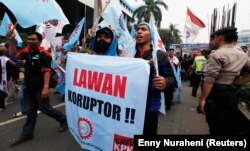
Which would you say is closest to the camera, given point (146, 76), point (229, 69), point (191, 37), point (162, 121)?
point (146, 76)

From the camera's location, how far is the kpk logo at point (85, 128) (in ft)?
10.4

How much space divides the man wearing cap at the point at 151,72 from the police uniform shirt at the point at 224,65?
22.6 inches

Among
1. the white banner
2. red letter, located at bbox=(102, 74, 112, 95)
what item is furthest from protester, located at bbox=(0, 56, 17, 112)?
red letter, located at bbox=(102, 74, 112, 95)

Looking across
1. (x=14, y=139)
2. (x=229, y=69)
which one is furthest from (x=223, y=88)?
(x=14, y=139)

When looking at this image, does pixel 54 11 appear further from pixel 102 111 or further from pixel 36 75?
pixel 102 111

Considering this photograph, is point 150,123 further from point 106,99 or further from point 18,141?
point 18,141

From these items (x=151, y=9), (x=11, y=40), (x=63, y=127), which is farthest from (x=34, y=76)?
(x=151, y=9)

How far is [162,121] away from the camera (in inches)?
247

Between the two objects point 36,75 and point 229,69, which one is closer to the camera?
point 229,69

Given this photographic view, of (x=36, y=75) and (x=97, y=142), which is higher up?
(x=36, y=75)

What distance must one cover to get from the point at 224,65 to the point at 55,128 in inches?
130

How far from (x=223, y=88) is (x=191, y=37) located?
32.0 ft

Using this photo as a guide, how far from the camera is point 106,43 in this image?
3500 millimetres

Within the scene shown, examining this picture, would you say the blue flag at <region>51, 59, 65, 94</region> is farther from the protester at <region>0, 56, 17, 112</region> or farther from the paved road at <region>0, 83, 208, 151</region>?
the protester at <region>0, 56, 17, 112</region>
